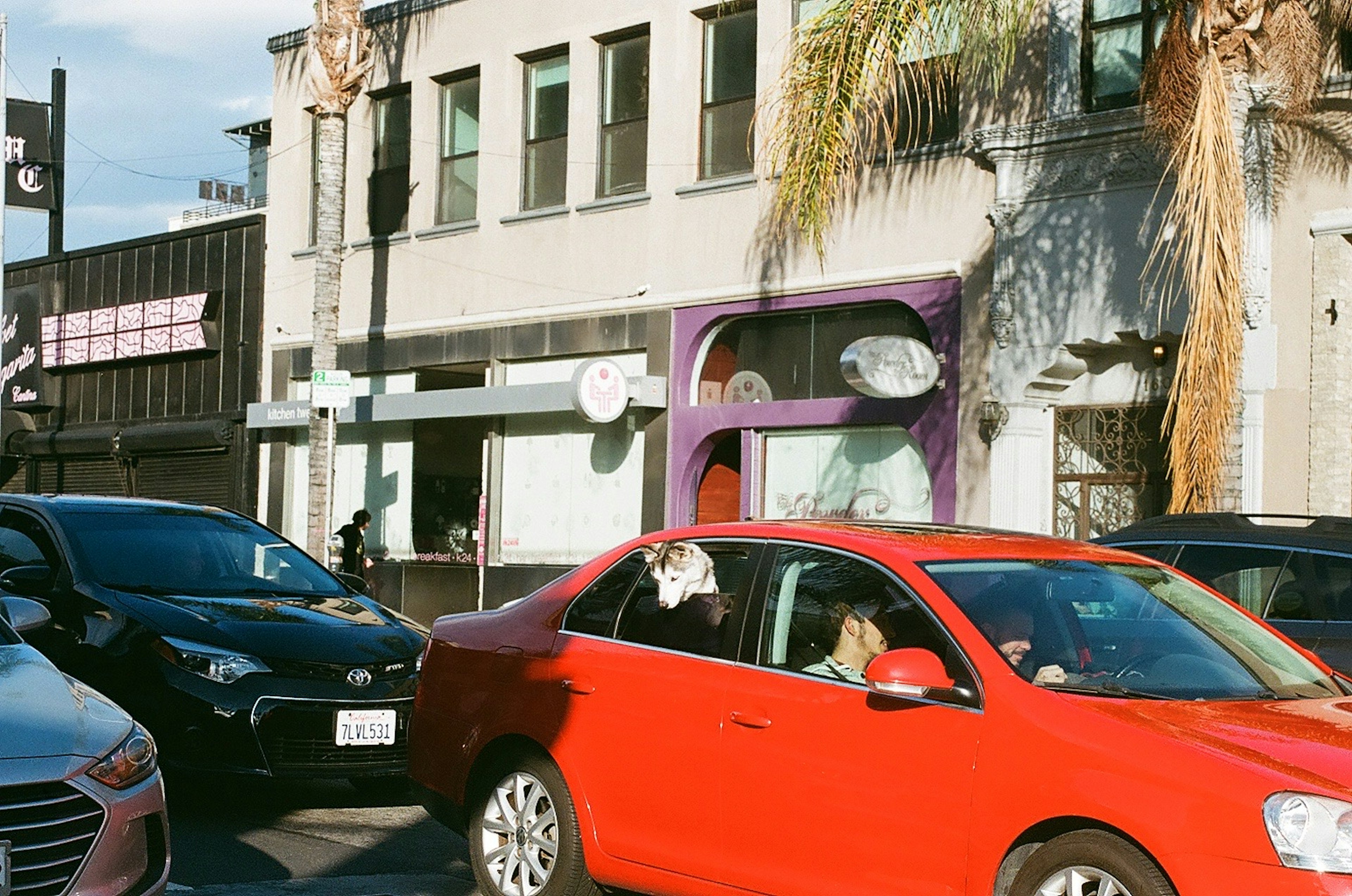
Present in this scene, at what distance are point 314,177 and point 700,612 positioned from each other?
21.7 m

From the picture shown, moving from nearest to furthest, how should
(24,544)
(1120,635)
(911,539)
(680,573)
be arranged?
1. (1120,635)
2. (911,539)
3. (680,573)
4. (24,544)

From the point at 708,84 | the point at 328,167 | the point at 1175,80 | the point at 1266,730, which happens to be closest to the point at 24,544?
the point at 1266,730

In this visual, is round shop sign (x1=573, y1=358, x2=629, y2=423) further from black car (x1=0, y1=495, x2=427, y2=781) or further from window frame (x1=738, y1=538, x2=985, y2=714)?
window frame (x1=738, y1=538, x2=985, y2=714)

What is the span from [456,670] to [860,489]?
12.4 m

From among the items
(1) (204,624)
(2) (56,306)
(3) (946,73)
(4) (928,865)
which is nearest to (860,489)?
(3) (946,73)

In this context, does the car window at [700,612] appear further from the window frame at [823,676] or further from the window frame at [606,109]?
the window frame at [606,109]

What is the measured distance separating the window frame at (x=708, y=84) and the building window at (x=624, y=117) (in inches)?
37.2

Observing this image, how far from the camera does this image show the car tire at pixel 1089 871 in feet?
15.8

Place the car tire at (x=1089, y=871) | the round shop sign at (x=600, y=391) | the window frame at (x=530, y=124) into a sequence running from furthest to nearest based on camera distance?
the window frame at (x=530, y=124) < the round shop sign at (x=600, y=391) < the car tire at (x=1089, y=871)

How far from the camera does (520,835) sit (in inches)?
271

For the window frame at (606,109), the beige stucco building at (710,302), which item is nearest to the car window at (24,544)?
the beige stucco building at (710,302)

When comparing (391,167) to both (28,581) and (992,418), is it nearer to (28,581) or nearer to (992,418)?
(992,418)

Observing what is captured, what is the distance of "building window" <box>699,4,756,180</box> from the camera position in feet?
68.4

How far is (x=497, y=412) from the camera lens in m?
23.1
